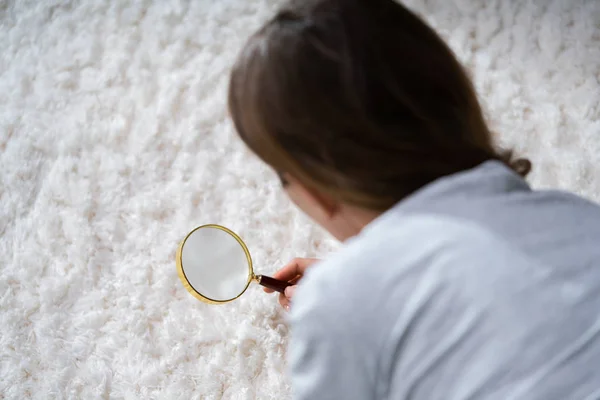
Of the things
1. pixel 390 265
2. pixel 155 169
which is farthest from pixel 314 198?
pixel 155 169

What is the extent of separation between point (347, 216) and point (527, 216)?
210 mm

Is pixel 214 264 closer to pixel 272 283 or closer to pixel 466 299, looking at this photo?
pixel 272 283

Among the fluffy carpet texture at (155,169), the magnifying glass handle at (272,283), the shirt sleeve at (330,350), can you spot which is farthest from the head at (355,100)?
the fluffy carpet texture at (155,169)

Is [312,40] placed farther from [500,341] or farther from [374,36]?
[500,341]

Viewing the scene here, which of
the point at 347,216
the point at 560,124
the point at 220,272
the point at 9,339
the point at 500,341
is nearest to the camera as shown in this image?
the point at 500,341

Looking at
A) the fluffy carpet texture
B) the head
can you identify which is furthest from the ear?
the fluffy carpet texture

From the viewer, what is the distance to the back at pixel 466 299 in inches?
22.0

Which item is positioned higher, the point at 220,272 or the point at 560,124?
the point at 560,124

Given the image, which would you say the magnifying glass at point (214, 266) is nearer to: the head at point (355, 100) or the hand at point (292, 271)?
the hand at point (292, 271)

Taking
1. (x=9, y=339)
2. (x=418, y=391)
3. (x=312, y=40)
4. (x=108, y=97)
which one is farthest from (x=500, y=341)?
(x=108, y=97)

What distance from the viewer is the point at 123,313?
108 centimetres

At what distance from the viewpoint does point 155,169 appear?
47.1 inches

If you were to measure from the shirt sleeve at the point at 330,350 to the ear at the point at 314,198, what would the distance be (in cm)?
11

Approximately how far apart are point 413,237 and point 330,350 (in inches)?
5.7
